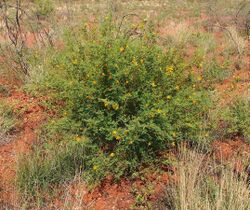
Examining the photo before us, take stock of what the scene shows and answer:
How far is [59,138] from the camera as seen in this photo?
3938 mm

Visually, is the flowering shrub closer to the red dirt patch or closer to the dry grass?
the dry grass

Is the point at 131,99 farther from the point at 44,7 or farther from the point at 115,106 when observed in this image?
the point at 44,7

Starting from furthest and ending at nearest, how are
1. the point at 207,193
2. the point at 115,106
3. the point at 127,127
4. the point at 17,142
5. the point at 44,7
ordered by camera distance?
the point at 44,7
the point at 17,142
the point at 127,127
the point at 115,106
the point at 207,193

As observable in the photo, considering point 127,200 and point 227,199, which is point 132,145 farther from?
point 227,199

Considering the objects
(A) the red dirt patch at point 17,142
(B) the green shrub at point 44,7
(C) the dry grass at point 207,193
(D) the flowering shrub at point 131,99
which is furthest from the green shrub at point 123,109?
(B) the green shrub at point 44,7

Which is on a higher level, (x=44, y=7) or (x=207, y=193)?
(x=44, y=7)

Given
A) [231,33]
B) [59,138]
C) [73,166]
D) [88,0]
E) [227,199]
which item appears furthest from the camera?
[88,0]

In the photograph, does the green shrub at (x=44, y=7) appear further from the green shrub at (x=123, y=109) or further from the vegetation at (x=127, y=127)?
the green shrub at (x=123, y=109)

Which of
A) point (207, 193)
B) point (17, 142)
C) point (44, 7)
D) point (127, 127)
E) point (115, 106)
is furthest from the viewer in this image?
point (44, 7)

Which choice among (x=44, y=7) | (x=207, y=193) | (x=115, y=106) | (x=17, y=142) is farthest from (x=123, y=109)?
(x=44, y=7)

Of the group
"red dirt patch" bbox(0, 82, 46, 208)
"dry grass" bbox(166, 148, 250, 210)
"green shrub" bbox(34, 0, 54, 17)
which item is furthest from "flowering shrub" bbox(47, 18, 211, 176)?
"green shrub" bbox(34, 0, 54, 17)

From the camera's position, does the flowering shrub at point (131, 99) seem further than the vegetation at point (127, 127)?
Yes

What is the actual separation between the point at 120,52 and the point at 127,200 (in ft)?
4.85

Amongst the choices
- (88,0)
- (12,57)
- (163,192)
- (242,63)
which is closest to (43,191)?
(163,192)
